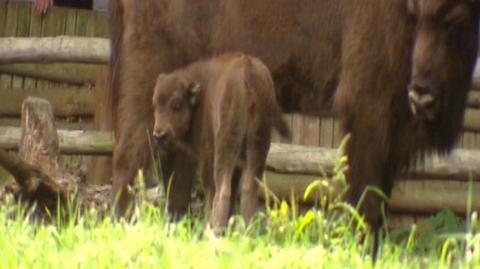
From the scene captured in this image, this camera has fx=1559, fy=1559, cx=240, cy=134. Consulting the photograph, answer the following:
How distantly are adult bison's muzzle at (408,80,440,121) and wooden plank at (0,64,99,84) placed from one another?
18.9ft

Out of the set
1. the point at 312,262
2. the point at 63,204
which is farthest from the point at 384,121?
the point at 312,262

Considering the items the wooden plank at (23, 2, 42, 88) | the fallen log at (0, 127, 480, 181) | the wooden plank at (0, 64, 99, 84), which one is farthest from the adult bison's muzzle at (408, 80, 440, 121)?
the wooden plank at (23, 2, 42, 88)

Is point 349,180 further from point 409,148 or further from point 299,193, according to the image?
point 299,193

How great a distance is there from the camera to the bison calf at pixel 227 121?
23.4 ft

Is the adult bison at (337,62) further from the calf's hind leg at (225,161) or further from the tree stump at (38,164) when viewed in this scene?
the calf's hind leg at (225,161)

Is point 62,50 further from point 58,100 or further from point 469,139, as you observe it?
point 469,139

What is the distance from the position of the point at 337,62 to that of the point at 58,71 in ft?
16.9

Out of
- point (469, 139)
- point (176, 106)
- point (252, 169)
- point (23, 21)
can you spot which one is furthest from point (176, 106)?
point (23, 21)

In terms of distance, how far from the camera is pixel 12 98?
13047 mm

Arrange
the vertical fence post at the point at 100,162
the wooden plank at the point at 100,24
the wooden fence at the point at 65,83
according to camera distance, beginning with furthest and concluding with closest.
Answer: the wooden plank at the point at 100,24 → the vertical fence post at the point at 100,162 → the wooden fence at the point at 65,83

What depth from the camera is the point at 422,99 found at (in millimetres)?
7633

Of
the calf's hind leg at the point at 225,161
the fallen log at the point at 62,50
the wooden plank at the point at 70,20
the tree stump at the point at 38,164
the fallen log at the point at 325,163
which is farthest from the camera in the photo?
the wooden plank at the point at 70,20

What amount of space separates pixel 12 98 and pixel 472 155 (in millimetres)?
4103

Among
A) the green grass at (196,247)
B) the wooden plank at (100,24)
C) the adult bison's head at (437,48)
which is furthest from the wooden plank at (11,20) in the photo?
the green grass at (196,247)
